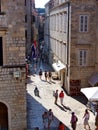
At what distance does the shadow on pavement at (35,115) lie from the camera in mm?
21031

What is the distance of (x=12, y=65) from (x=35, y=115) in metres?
5.89

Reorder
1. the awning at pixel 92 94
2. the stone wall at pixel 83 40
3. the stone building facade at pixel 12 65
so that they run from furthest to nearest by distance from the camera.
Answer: the stone wall at pixel 83 40, the awning at pixel 92 94, the stone building facade at pixel 12 65

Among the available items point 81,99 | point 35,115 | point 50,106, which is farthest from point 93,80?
point 35,115

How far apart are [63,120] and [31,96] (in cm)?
662

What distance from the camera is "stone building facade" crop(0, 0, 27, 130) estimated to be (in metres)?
17.7

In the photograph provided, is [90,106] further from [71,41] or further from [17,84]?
[17,84]

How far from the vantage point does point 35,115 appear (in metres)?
23.0

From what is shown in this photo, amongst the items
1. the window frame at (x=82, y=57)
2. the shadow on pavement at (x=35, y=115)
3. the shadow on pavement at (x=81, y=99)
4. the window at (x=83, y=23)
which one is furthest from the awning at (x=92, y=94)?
the window at (x=83, y=23)

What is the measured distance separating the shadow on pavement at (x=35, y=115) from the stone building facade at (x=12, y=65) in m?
2.15

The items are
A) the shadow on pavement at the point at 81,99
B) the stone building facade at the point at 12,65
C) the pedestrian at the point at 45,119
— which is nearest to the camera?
the stone building facade at the point at 12,65

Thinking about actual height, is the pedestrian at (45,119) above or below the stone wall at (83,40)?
below

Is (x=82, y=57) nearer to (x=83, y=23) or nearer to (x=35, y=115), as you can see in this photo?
(x=83, y=23)

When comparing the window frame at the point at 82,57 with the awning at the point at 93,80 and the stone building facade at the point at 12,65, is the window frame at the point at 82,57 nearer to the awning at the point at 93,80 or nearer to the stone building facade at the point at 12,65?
the awning at the point at 93,80

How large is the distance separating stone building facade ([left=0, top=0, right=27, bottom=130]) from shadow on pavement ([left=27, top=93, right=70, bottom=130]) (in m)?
2.15
